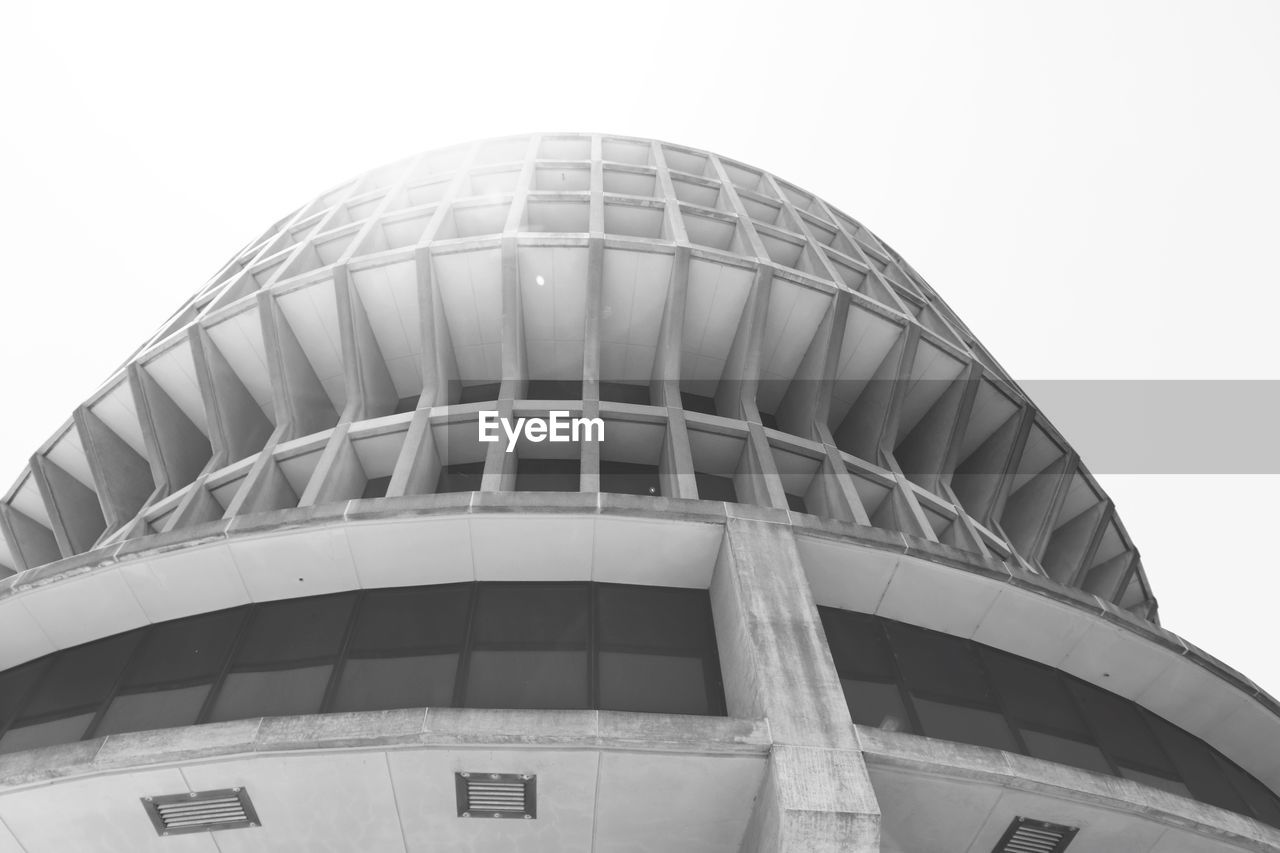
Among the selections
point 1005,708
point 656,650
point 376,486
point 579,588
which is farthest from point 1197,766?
point 376,486

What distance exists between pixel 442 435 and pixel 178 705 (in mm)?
6854

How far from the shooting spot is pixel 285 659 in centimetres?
1299

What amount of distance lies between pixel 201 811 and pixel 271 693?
193cm

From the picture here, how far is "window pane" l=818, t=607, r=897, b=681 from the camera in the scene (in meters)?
13.4

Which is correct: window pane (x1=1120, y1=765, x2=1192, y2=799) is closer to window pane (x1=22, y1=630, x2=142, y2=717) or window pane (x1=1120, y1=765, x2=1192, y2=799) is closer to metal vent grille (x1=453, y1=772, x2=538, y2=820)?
metal vent grille (x1=453, y1=772, x2=538, y2=820)

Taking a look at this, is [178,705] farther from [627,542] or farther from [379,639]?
[627,542]

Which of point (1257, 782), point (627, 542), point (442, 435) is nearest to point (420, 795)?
point (627, 542)

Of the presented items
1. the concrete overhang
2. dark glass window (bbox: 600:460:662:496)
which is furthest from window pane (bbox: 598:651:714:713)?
dark glass window (bbox: 600:460:662:496)

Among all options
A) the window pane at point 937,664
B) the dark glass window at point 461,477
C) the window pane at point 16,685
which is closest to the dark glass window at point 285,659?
the window pane at point 16,685

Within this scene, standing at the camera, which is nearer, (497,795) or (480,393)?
(497,795)

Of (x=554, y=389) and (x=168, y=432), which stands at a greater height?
(x=554, y=389)

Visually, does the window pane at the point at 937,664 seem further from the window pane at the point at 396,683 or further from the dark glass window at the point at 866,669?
the window pane at the point at 396,683

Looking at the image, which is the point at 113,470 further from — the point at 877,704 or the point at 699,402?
the point at 877,704

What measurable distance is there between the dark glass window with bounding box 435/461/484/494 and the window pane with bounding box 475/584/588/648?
4630 millimetres
